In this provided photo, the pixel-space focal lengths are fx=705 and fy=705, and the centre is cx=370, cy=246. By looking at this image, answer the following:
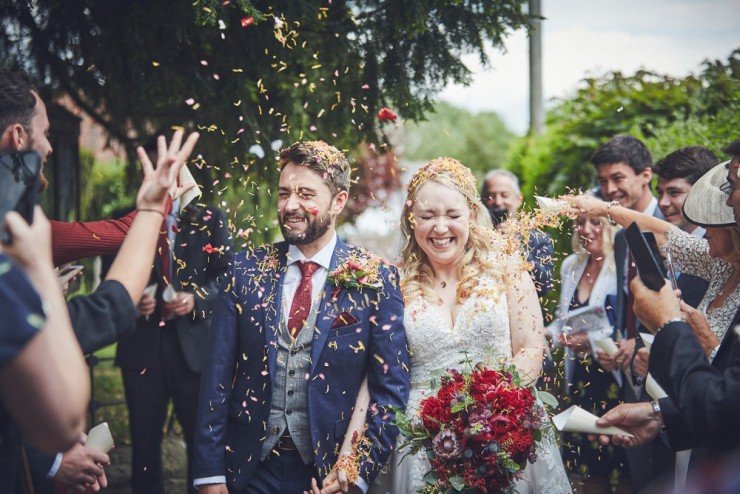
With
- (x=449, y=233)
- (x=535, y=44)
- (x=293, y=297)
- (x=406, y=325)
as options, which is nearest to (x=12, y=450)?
(x=293, y=297)

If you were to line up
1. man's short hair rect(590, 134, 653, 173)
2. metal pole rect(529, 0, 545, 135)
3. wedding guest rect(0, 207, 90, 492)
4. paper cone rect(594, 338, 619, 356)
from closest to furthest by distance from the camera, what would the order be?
wedding guest rect(0, 207, 90, 492)
paper cone rect(594, 338, 619, 356)
man's short hair rect(590, 134, 653, 173)
metal pole rect(529, 0, 545, 135)

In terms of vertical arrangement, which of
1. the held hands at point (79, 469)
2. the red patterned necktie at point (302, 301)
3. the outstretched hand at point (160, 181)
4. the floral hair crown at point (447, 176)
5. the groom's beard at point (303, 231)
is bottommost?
the held hands at point (79, 469)

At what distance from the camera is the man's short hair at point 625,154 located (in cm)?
517

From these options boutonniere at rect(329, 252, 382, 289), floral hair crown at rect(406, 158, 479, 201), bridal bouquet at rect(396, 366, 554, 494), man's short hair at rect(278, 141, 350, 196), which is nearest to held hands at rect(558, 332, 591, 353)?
floral hair crown at rect(406, 158, 479, 201)

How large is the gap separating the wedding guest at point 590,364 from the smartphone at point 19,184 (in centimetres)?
342

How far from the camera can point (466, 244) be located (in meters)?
4.04

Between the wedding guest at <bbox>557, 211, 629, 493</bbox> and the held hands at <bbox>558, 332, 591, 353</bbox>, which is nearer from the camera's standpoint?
the held hands at <bbox>558, 332, 591, 353</bbox>

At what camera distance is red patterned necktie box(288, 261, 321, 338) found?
3.46m

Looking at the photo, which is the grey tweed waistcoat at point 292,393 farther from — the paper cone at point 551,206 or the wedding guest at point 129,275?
the paper cone at point 551,206

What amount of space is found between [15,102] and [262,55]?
2616mm

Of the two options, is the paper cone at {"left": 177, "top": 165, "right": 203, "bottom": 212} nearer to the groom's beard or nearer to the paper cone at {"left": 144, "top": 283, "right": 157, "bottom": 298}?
the groom's beard

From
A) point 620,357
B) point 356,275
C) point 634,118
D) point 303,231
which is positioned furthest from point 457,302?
point 634,118

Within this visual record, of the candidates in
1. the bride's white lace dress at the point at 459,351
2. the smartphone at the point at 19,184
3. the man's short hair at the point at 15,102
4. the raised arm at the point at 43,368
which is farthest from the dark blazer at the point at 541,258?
the raised arm at the point at 43,368

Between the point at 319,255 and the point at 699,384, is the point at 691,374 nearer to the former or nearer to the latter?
the point at 699,384
